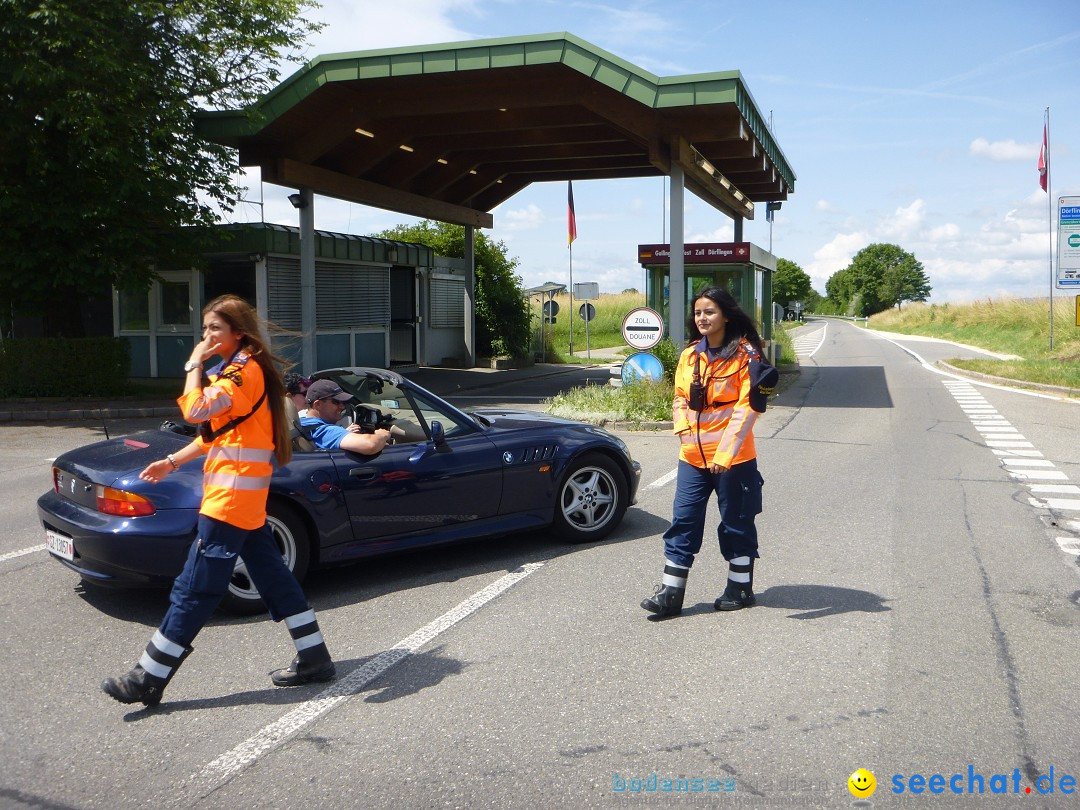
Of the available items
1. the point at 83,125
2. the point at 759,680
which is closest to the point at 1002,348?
the point at 83,125

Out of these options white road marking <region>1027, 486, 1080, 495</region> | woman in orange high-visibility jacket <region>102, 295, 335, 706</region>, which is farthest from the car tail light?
white road marking <region>1027, 486, 1080, 495</region>

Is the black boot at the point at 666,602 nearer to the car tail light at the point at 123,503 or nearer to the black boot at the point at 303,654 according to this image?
the black boot at the point at 303,654

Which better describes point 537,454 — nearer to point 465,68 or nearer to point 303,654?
point 303,654

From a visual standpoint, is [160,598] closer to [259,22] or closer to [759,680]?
[759,680]

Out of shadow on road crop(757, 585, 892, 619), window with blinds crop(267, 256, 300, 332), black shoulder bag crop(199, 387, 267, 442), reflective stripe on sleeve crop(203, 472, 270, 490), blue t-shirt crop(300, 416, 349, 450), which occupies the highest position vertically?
window with blinds crop(267, 256, 300, 332)

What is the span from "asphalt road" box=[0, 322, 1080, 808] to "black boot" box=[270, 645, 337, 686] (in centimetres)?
6

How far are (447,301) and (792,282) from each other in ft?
405

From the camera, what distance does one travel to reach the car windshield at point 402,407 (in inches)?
241

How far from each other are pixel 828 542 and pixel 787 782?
Result: 3.75 m

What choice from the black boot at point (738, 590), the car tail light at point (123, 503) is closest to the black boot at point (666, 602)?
the black boot at point (738, 590)

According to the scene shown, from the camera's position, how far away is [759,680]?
432 cm

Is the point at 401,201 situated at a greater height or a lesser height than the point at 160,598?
greater

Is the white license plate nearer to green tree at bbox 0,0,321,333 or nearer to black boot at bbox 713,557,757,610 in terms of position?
black boot at bbox 713,557,757,610

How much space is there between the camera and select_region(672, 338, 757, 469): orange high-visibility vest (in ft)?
16.6
